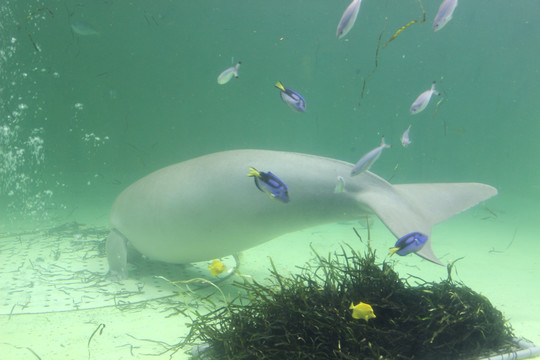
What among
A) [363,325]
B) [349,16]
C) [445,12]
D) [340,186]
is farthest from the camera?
[445,12]

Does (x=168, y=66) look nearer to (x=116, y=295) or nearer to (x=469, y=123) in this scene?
(x=116, y=295)

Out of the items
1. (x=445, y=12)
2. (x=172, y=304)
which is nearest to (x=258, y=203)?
(x=172, y=304)

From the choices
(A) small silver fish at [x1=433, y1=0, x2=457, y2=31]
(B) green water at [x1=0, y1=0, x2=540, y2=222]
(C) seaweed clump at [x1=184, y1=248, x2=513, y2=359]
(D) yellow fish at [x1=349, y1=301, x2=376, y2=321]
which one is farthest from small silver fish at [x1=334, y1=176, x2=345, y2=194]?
(B) green water at [x1=0, y1=0, x2=540, y2=222]

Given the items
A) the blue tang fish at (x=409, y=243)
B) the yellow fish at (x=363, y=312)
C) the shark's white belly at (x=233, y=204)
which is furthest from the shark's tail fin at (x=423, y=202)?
the yellow fish at (x=363, y=312)

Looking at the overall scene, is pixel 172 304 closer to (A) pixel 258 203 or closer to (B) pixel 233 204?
(B) pixel 233 204

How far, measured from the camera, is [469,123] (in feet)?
68.0

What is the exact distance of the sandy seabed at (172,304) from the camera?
2484 millimetres

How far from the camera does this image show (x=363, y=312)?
2014 millimetres

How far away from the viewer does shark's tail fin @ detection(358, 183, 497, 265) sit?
3.21 m

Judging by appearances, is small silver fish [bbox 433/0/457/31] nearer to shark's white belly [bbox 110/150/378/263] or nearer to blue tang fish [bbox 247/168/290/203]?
shark's white belly [bbox 110/150/378/263]

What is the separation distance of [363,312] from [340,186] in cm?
156

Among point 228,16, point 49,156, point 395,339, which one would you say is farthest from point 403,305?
point 228,16

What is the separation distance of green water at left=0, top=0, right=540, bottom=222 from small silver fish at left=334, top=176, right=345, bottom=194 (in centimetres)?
814

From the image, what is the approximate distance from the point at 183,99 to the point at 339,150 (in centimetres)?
1033
